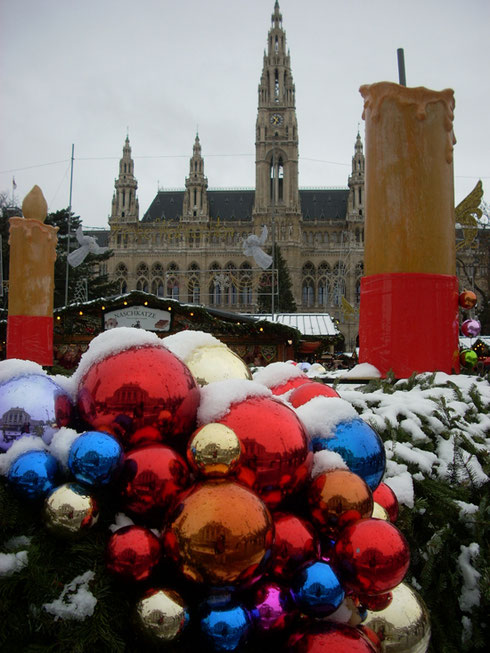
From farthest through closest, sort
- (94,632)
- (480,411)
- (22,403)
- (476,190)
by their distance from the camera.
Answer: (476,190)
(480,411)
(22,403)
(94,632)

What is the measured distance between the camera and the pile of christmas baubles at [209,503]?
3.48ft

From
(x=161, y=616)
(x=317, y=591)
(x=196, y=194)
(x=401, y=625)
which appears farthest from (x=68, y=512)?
(x=196, y=194)

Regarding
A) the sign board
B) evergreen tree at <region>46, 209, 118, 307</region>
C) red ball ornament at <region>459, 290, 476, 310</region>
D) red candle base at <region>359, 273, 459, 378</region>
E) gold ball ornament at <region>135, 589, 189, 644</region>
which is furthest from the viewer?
evergreen tree at <region>46, 209, 118, 307</region>

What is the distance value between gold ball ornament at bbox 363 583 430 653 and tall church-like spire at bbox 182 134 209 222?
6039 cm

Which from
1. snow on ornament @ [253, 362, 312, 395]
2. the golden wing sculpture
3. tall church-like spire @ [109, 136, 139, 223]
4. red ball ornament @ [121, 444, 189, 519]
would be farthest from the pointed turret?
red ball ornament @ [121, 444, 189, 519]

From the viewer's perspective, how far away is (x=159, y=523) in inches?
46.4

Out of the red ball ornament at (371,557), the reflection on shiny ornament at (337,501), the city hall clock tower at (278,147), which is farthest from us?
the city hall clock tower at (278,147)

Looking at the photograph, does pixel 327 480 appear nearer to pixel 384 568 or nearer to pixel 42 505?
pixel 384 568

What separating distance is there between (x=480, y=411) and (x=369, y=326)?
145 centimetres

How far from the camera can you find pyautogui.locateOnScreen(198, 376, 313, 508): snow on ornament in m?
1.20

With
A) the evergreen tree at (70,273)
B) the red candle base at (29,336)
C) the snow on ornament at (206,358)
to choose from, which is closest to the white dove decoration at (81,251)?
the evergreen tree at (70,273)

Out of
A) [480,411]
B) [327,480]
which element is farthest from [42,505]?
[480,411]

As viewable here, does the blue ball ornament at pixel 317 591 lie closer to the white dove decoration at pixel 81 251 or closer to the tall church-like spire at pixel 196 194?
the white dove decoration at pixel 81 251

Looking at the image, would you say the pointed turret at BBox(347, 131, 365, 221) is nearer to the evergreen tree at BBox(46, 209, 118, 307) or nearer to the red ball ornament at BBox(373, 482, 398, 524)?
the evergreen tree at BBox(46, 209, 118, 307)
